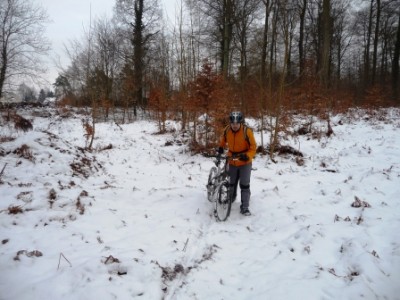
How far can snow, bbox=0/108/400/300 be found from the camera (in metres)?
3.65

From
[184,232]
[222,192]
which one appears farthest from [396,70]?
[184,232]

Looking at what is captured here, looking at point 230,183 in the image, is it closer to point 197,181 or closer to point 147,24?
point 197,181

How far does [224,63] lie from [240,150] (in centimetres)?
1265

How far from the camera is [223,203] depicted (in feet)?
20.1

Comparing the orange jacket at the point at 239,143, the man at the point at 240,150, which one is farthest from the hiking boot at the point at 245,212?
the orange jacket at the point at 239,143

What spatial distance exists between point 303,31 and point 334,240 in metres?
29.7

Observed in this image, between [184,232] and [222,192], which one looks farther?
[222,192]

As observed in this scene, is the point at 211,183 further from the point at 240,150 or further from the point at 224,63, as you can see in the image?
the point at 224,63

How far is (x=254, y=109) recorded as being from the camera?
55.1 feet

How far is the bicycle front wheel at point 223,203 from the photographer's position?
19.4ft

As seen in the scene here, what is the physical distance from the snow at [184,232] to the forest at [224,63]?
3803 mm

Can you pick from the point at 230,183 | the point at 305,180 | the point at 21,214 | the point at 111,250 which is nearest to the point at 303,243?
the point at 230,183

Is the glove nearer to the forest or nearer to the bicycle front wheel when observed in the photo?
the bicycle front wheel

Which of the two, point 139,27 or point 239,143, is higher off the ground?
point 139,27
